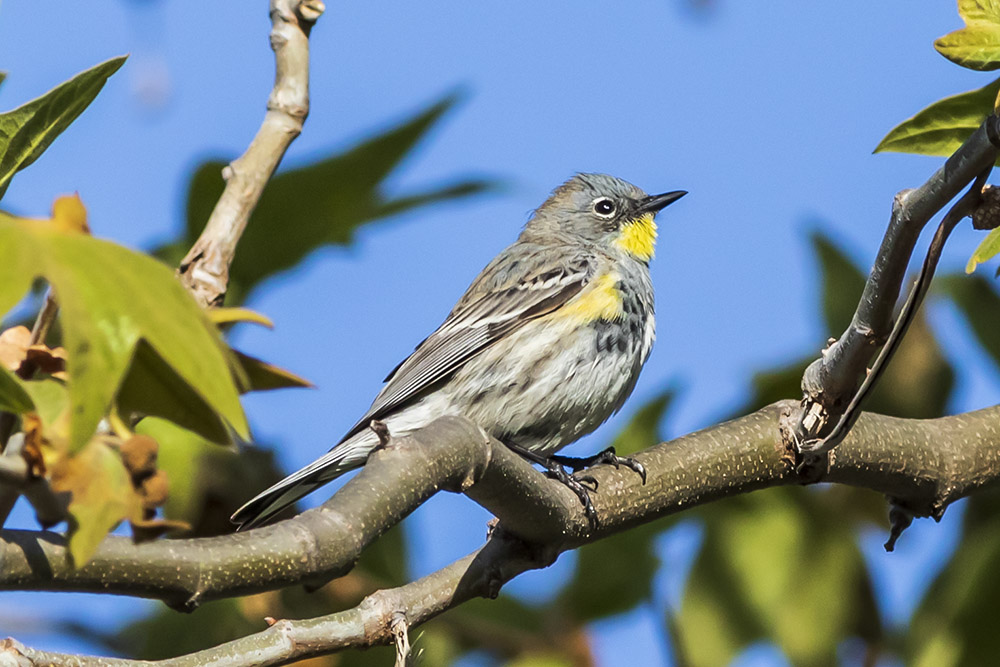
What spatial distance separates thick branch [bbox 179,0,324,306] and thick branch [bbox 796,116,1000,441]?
1754 millimetres

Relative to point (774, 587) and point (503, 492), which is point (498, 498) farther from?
point (774, 587)

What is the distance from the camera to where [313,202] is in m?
4.88

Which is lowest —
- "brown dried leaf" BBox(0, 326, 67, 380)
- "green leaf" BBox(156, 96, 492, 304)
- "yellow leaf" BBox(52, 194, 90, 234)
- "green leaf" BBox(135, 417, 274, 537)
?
"green leaf" BBox(135, 417, 274, 537)

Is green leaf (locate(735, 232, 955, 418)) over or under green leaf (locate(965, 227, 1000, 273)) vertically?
under

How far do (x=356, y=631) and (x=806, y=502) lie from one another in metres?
2.51

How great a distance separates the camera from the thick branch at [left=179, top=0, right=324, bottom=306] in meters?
3.50

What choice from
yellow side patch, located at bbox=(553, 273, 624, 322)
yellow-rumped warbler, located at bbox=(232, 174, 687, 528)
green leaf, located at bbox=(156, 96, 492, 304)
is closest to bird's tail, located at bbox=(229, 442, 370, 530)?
yellow-rumped warbler, located at bbox=(232, 174, 687, 528)

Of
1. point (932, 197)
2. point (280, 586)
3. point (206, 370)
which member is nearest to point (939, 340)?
point (932, 197)

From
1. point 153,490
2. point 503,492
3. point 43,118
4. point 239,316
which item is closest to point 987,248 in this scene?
point 503,492

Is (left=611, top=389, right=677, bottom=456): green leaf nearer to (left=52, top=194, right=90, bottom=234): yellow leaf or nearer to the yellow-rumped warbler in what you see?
the yellow-rumped warbler

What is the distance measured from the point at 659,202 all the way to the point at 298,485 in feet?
12.2

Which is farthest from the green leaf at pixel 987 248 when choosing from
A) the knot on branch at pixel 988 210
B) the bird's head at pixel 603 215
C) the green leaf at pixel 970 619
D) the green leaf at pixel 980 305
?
the bird's head at pixel 603 215

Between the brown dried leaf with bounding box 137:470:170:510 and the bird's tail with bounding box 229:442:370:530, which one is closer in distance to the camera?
the brown dried leaf with bounding box 137:470:170:510

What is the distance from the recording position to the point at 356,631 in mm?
2740
